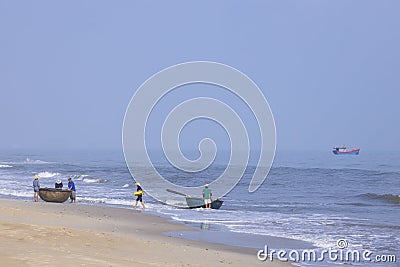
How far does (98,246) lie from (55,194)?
13768mm

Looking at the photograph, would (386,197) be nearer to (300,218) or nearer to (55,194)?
(300,218)

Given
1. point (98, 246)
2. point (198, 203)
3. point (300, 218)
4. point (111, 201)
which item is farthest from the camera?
point (111, 201)

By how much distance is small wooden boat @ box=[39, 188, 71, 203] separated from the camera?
25.0m

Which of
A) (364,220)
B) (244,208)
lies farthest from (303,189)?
(364,220)

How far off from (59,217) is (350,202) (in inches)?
806

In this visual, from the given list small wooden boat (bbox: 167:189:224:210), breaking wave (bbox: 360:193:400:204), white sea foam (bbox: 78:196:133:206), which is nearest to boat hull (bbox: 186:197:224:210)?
small wooden boat (bbox: 167:189:224:210)

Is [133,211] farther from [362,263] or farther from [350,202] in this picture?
[350,202]

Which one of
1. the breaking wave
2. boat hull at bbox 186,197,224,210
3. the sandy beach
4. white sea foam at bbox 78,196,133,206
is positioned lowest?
the sandy beach

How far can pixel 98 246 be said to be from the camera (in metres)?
11.9

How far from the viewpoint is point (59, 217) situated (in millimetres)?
18109

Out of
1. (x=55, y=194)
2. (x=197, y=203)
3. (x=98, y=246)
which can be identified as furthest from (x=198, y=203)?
(x=98, y=246)

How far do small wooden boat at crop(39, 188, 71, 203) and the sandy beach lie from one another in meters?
6.46

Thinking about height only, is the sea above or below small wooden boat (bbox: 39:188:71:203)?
below

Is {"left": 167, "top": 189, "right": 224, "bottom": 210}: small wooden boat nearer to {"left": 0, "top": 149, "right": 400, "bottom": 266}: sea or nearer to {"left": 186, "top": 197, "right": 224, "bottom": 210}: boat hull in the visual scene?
{"left": 186, "top": 197, "right": 224, "bottom": 210}: boat hull
